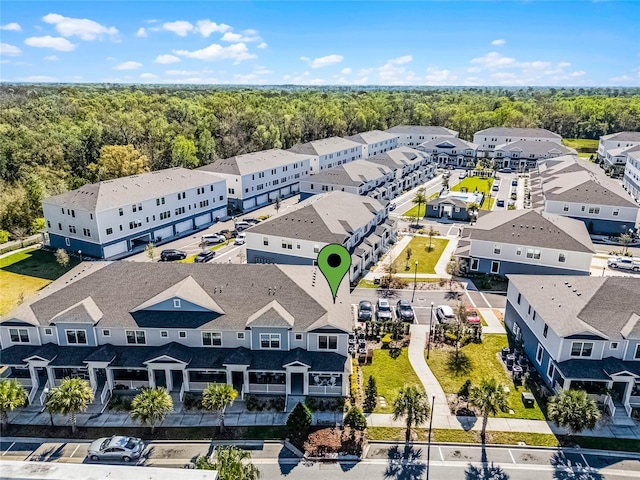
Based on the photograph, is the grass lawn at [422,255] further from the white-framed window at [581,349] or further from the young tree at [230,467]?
the young tree at [230,467]

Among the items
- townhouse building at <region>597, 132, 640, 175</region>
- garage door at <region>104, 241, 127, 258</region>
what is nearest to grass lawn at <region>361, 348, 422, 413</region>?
garage door at <region>104, 241, 127, 258</region>

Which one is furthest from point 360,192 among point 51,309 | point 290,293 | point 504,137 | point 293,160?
point 504,137

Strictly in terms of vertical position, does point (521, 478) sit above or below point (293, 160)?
below

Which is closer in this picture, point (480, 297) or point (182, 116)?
point (480, 297)

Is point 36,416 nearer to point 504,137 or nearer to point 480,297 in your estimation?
point 480,297

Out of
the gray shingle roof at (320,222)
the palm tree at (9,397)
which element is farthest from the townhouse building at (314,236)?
the palm tree at (9,397)

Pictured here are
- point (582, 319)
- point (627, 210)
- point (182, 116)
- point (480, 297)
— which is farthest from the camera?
point (182, 116)

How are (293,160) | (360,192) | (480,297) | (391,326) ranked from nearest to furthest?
(391,326) → (480,297) → (360,192) → (293,160)

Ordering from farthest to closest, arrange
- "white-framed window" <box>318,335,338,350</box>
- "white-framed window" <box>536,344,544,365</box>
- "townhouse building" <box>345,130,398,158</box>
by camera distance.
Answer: "townhouse building" <box>345,130,398,158</box>
"white-framed window" <box>536,344,544,365</box>
"white-framed window" <box>318,335,338,350</box>

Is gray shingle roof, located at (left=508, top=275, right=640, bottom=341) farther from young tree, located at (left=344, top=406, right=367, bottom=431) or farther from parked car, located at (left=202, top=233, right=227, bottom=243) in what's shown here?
parked car, located at (left=202, top=233, right=227, bottom=243)
